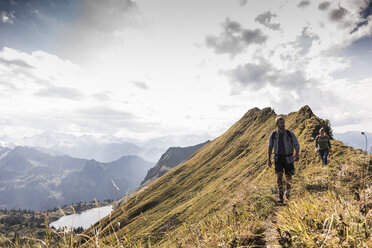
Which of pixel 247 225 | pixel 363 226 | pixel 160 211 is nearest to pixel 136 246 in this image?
pixel 247 225

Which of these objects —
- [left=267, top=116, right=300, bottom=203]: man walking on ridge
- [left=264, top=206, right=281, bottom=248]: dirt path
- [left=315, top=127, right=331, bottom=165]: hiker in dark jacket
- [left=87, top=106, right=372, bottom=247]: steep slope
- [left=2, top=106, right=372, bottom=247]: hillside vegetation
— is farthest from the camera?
[left=315, top=127, right=331, bottom=165]: hiker in dark jacket

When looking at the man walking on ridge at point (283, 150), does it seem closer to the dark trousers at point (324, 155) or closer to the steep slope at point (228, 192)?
the steep slope at point (228, 192)

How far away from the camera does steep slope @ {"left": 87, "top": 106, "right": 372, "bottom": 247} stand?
4574mm

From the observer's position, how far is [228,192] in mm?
41125

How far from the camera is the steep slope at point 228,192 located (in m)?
4.57

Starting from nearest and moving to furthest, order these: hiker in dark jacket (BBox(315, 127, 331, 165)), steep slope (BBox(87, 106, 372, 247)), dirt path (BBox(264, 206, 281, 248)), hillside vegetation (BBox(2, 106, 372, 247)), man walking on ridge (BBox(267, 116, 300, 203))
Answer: hillside vegetation (BBox(2, 106, 372, 247)) < dirt path (BBox(264, 206, 281, 248)) < steep slope (BBox(87, 106, 372, 247)) < man walking on ridge (BBox(267, 116, 300, 203)) < hiker in dark jacket (BBox(315, 127, 331, 165))

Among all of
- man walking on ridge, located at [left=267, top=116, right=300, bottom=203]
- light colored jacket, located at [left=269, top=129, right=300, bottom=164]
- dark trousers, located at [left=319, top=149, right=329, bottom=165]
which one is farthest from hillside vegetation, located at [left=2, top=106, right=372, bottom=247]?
dark trousers, located at [left=319, top=149, right=329, bottom=165]

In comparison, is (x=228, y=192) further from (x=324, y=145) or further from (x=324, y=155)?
(x=324, y=145)

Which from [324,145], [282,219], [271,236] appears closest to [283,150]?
[271,236]

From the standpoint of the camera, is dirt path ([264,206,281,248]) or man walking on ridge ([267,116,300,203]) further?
man walking on ridge ([267,116,300,203])

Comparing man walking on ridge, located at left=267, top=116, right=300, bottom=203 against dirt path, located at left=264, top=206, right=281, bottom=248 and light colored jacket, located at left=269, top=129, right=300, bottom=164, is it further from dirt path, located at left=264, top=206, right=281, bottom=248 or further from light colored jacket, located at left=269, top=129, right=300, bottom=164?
dirt path, located at left=264, top=206, right=281, bottom=248

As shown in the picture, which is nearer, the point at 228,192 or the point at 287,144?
the point at 287,144

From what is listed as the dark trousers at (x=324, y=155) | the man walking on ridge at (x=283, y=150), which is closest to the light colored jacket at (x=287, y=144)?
the man walking on ridge at (x=283, y=150)

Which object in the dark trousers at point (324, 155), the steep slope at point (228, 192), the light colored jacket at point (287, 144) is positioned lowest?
the steep slope at point (228, 192)
